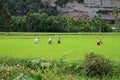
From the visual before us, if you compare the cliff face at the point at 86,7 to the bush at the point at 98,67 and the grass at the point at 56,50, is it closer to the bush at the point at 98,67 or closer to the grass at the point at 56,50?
the grass at the point at 56,50

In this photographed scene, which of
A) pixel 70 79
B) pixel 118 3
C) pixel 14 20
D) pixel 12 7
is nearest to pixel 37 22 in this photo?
pixel 14 20

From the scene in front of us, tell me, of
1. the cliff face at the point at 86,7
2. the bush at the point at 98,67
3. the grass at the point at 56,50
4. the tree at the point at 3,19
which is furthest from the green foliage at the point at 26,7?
the bush at the point at 98,67

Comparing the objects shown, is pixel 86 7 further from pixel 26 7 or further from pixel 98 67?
pixel 98 67

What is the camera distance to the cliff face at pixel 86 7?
275 ft

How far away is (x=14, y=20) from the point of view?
5969 cm

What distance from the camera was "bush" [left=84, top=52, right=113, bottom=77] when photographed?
10500 mm

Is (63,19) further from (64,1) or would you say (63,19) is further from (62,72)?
(62,72)

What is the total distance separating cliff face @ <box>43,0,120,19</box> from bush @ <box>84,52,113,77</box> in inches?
2881

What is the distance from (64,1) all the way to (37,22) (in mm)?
28819

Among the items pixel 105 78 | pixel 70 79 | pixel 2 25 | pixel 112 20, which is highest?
pixel 70 79

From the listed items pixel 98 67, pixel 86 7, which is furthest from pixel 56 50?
pixel 86 7

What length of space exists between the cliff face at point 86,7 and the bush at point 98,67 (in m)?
73.2

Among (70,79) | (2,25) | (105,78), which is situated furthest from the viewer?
(2,25)

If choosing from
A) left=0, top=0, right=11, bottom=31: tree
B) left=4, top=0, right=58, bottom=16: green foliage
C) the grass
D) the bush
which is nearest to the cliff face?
left=4, top=0, right=58, bottom=16: green foliage
